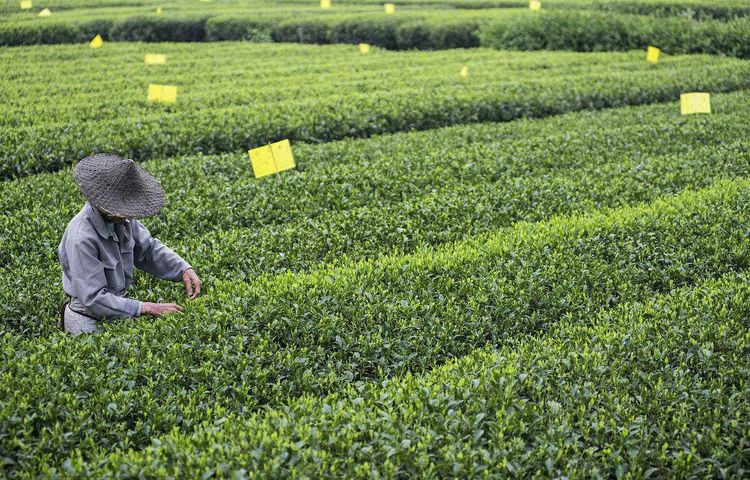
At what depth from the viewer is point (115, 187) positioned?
4.95m

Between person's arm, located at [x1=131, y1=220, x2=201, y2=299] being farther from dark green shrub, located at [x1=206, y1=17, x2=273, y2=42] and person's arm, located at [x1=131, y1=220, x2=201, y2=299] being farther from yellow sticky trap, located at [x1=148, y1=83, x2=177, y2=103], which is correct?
dark green shrub, located at [x1=206, y1=17, x2=273, y2=42]

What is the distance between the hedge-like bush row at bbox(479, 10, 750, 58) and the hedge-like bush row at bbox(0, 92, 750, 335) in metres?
A: 9.08

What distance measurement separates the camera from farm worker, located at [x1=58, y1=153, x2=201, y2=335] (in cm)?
491

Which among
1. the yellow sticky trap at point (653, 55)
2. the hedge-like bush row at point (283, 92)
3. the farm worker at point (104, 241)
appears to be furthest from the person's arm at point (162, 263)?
the yellow sticky trap at point (653, 55)

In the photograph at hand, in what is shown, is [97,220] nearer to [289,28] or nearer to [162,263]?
[162,263]

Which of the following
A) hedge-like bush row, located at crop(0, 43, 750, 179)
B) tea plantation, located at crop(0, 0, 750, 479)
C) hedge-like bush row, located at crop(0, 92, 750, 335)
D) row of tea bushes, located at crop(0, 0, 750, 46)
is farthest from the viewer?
row of tea bushes, located at crop(0, 0, 750, 46)

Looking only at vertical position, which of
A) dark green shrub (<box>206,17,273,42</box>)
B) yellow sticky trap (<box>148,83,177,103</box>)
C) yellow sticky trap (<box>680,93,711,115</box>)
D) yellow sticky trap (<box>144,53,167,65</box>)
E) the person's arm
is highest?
dark green shrub (<box>206,17,273,42</box>)

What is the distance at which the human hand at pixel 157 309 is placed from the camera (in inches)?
202

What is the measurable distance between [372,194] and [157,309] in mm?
3490

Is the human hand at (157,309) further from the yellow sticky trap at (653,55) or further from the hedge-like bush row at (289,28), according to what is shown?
the hedge-like bush row at (289,28)

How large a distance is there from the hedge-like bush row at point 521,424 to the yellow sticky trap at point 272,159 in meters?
4.03

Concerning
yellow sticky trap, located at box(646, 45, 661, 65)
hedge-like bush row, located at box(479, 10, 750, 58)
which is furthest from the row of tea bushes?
yellow sticky trap, located at box(646, 45, 661, 65)

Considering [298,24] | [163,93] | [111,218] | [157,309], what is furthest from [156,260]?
[298,24]

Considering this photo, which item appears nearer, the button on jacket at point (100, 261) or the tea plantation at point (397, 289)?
the tea plantation at point (397, 289)
